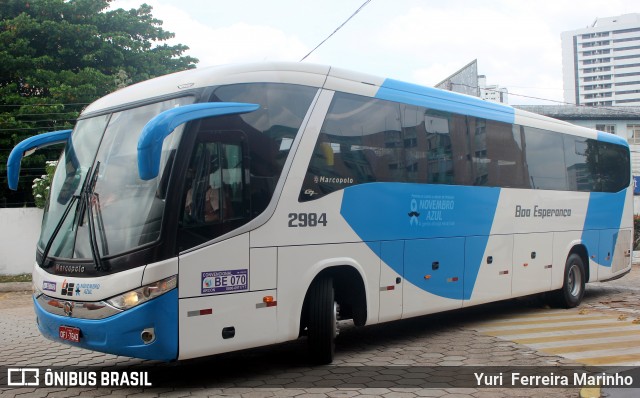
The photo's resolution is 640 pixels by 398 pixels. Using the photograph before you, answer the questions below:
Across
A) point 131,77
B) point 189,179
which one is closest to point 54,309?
point 189,179

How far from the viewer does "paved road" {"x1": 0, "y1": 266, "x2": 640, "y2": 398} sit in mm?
6094

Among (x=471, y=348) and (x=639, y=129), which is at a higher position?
(x=639, y=129)

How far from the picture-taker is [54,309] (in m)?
6.17

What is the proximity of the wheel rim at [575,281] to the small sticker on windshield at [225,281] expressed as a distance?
7.90 metres

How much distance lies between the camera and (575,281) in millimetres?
12164

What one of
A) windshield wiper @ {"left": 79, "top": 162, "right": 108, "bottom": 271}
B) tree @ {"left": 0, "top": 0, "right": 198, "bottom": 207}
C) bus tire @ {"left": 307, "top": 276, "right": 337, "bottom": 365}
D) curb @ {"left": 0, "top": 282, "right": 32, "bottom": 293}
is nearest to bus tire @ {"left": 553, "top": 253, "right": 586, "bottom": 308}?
bus tire @ {"left": 307, "top": 276, "right": 337, "bottom": 365}

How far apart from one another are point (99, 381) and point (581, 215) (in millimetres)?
9332

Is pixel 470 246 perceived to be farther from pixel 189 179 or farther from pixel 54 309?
pixel 54 309

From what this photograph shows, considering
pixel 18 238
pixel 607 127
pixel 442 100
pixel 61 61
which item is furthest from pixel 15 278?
pixel 607 127

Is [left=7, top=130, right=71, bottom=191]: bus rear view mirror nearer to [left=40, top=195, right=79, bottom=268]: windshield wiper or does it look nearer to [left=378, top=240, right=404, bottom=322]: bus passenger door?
[left=40, top=195, right=79, bottom=268]: windshield wiper

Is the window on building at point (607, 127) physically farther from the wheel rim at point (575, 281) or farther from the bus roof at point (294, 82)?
the bus roof at point (294, 82)

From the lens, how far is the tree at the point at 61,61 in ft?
70.1

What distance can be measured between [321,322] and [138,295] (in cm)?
216

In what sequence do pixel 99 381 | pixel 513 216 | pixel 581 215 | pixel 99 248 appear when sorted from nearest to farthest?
pixel 99 248 → pixel 99 381 → pixel 513 216 → pixel 581 215
